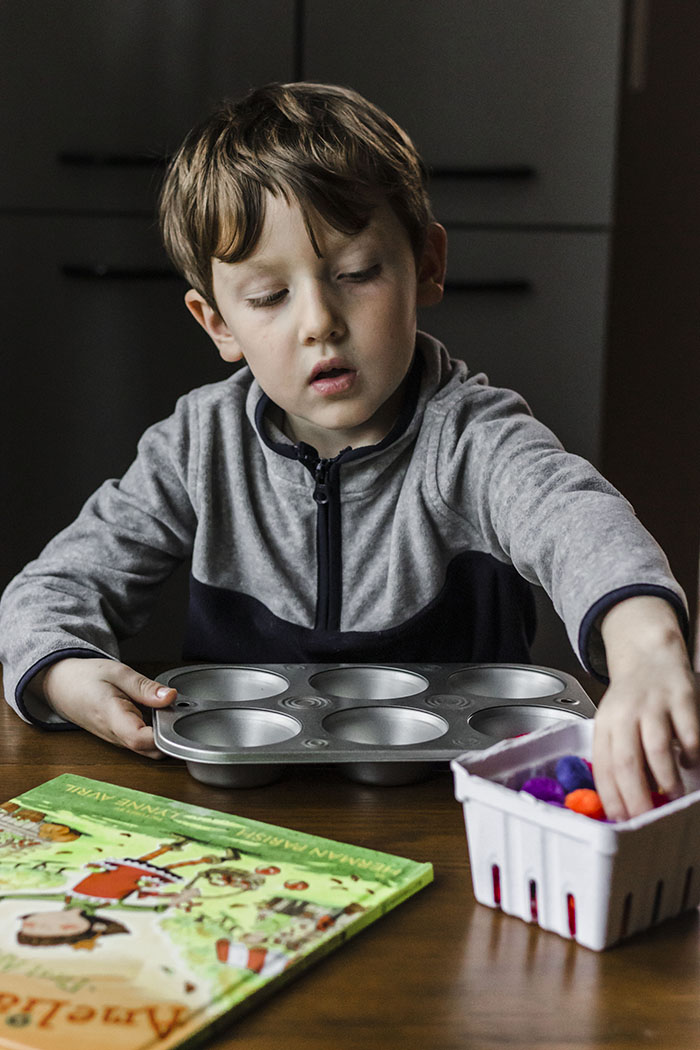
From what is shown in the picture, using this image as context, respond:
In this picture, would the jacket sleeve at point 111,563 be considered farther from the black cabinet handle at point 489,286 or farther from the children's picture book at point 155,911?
the black cabinet handle at point 489,286

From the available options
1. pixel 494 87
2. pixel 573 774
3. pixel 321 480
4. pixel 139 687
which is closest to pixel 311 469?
pixel 321 480

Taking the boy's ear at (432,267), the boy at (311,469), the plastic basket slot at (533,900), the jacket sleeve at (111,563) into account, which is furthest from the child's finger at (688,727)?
the boy's ear at (432,267)

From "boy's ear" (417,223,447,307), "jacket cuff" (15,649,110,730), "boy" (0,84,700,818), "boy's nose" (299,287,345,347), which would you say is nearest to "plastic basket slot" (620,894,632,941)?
"boy" (0,84,700,818)

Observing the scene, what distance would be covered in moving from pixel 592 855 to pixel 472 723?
0.28 m

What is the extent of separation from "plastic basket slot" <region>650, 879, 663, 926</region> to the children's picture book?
0.11 meters

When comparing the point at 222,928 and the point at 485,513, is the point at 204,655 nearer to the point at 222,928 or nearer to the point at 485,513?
the point at 485,513

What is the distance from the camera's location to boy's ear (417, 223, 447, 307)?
115cm

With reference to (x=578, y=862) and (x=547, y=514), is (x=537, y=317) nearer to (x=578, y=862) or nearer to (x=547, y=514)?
(x=547, y=514)

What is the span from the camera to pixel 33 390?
7.11 feet

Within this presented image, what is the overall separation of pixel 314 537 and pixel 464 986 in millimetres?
665

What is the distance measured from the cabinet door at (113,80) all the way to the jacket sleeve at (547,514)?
113 cm

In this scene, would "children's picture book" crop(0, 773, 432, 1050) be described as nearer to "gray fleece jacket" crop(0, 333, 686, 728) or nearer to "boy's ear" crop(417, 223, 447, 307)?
"gray fleece jacket" crop(0, 333, 686, 728)

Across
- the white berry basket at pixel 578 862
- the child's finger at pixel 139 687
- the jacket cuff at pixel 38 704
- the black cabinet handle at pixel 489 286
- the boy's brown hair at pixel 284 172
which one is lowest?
the jacket cuff at pixel 38 704

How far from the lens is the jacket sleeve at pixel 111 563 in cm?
96
